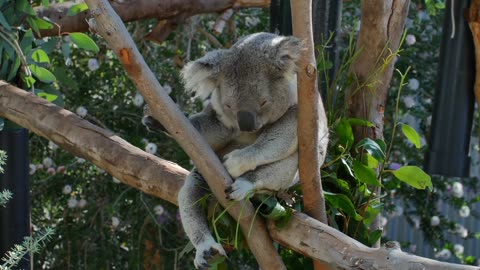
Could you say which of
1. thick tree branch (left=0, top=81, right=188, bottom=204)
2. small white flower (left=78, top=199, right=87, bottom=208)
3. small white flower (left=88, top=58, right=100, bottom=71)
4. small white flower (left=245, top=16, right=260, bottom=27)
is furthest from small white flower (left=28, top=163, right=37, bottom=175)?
small white flower (left=245, top=16, right=260, bottom=27)

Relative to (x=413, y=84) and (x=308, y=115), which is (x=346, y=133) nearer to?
(x=308, y=115)

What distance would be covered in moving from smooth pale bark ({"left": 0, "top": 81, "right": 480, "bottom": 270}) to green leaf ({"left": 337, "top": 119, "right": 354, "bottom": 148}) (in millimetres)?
392

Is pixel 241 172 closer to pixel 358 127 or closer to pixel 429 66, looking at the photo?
pixel 358 127

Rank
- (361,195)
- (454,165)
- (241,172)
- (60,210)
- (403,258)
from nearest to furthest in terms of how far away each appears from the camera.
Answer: (403,258) < (241,172) < (361,195) < (454,165) < (60,210)

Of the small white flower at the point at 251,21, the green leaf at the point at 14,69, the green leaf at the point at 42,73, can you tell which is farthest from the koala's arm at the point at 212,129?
the small white flower at the point at 251,21

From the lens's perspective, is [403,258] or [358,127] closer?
[403,258]

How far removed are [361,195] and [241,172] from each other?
460 mm

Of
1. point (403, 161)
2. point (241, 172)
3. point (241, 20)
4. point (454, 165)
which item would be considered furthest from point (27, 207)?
point (403, 161)

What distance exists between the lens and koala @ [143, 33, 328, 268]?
7.77 feet

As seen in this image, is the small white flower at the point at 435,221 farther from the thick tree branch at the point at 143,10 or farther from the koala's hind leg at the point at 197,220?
the koala's hind leg at the point at 197,220

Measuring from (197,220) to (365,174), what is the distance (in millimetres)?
537

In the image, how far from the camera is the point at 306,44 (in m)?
1.95

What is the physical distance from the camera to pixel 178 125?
2.11 m

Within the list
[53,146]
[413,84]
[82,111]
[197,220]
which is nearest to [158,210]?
[82,111]
